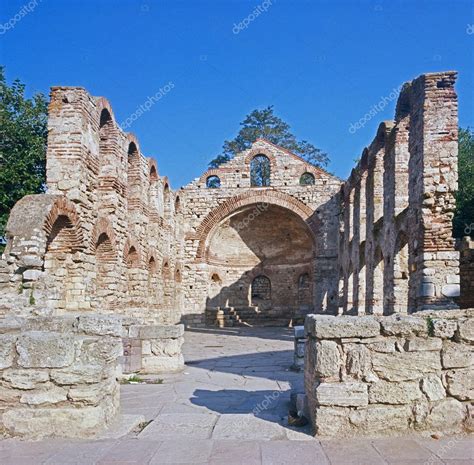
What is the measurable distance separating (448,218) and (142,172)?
348 inches

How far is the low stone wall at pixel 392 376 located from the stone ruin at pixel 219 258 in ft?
0.06

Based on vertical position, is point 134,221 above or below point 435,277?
above

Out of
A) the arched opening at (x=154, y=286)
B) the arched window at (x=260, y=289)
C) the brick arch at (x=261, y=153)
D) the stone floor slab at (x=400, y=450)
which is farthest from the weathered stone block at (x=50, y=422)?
the arched window at (x=260, y=289)

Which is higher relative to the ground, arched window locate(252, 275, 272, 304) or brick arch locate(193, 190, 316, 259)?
brick arch locate(193, 190, 316, 259)

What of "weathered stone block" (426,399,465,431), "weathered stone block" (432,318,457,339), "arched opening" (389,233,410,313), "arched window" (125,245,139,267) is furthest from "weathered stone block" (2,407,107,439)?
"arched window" (125,245,139,267)

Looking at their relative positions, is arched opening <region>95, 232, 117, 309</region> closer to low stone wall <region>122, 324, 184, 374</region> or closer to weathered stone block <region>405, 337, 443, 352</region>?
low stone wall <region>122, 324, 184, 374</region>

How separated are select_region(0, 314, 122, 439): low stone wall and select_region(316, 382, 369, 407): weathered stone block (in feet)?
6.40

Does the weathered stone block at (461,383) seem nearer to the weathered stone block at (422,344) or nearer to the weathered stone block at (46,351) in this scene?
the weathered stone block at (422,344)

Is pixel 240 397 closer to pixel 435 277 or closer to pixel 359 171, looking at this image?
pixel 435 277

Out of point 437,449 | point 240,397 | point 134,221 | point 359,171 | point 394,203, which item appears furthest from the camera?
point 359,171

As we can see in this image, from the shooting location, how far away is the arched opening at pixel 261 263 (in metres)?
23.5

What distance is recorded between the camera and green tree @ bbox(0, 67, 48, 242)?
49.3 feet

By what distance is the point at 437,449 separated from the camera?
363 cm

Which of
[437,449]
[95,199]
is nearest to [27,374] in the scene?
[437,449]
